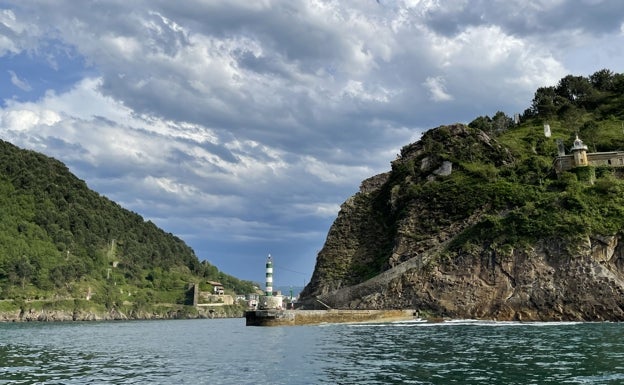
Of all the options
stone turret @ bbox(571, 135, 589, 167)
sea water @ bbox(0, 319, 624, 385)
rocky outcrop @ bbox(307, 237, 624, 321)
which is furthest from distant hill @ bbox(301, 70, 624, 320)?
sea water @ bbox(0, 319, 624, 385)

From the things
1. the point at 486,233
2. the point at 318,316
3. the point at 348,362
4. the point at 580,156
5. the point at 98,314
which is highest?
the point at 580,156

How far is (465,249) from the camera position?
3147 inches

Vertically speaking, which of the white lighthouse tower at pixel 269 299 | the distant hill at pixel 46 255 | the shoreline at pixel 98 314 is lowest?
the shoreline at pixel 98 314

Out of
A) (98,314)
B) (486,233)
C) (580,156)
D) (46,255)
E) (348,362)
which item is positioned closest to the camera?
(348,362)

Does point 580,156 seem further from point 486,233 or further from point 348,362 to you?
point 348,362

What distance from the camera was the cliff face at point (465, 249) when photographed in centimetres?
7044

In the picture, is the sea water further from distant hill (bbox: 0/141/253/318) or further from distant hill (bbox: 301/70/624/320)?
distant hill (bbox: 0/141/253/318)

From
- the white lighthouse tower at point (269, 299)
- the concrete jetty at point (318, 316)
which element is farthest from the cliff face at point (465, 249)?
the white lighthouse tower at point (269, 299)

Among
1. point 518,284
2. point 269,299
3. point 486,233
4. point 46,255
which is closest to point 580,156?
point 486,233

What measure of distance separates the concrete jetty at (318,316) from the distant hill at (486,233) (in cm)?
553

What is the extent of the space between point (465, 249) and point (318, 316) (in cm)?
2542

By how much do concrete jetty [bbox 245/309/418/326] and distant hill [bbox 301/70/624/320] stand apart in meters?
5.53

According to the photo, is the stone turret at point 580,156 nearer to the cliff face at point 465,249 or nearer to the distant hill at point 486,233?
the distant hill at point 486,233

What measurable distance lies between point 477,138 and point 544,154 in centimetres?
1542
